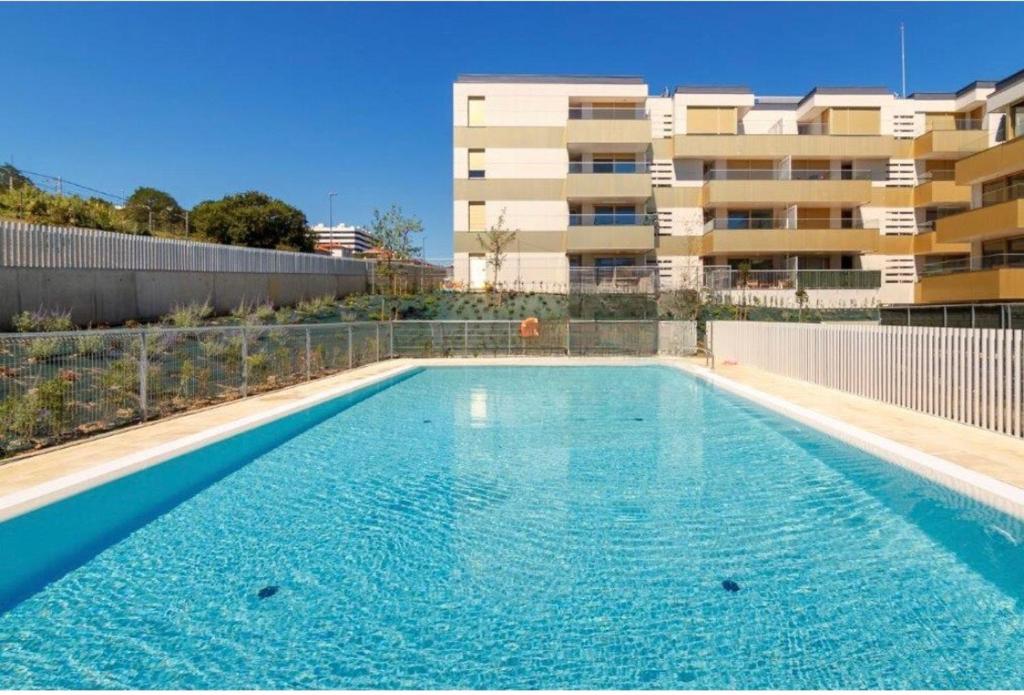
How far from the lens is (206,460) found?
23.8 feet

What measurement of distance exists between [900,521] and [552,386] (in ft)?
33.0

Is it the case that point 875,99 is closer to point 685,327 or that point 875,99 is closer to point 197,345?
point 685,327

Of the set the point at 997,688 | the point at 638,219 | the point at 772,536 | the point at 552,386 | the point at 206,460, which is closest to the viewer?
the point at 997,688

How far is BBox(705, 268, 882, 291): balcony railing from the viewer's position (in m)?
31.0

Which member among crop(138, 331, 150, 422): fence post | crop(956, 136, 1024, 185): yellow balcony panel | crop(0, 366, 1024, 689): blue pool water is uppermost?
crop(956, 136, 1024, 185): yellow balcony panel

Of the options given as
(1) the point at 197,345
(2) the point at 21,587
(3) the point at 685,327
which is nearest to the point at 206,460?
(2) the point at 21,587

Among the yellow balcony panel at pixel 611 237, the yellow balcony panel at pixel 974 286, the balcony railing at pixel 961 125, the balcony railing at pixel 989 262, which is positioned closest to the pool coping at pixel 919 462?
the yellow balcony panel at pixel 974 286

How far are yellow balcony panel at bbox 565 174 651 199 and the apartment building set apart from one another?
6cm

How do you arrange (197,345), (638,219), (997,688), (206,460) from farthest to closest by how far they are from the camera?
(638,219), (197,345), (206,460), (997,688)

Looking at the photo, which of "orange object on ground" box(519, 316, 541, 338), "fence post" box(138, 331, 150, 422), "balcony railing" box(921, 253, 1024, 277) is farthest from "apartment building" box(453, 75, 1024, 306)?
"fence post" box(138, 331, 150, 422)

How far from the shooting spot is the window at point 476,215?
33.5 metres

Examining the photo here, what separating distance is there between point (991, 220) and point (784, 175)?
35.4ft

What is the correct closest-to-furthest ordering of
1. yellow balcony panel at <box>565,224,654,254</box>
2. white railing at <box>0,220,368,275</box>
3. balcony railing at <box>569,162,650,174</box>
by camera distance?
white railing at <box>0,220,368,275</box> < yellow balcony panel at <box>565,224,654,254</box> < balcony railing at <box>569,162,650,174</box>

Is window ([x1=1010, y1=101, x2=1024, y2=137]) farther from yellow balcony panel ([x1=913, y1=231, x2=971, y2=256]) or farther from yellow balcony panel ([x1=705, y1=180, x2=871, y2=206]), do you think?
yellow balcony panel ([x1=913, y1=231, x2=971, y2=256])
